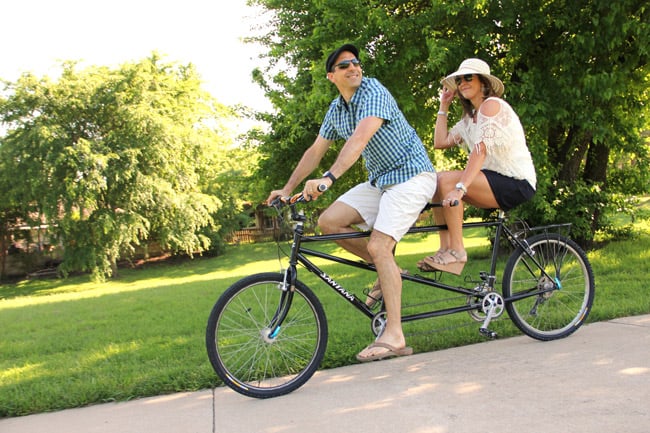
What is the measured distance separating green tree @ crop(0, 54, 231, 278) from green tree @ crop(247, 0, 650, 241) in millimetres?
16159

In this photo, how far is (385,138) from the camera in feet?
12.1

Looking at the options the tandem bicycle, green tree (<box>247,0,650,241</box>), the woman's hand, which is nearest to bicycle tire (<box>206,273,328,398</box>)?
the tandem bicycle

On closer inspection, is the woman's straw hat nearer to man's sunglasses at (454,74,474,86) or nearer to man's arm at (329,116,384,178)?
man's sunglasses at (454,74,474,86)

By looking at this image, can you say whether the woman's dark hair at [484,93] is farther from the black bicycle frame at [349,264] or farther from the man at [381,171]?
the black bicycle frame at [349,264]

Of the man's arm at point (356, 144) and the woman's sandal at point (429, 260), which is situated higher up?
the man's arm at point (356, 144)

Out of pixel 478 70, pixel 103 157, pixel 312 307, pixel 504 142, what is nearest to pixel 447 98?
pixel 478 70

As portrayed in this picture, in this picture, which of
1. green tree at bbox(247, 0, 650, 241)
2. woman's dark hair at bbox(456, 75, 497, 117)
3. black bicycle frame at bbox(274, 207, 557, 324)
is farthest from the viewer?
green tree at bbox(247, 0, 650, 241)

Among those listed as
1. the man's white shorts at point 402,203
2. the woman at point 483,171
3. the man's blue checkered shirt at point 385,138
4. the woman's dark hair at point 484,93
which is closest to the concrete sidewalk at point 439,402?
the woman at point 483,171

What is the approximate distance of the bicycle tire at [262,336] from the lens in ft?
10.8

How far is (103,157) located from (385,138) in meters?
22.8

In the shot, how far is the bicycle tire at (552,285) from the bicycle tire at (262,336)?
163 centimetres

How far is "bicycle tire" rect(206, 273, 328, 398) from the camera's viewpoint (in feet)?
10.8

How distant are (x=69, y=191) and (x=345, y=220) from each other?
22.6 m

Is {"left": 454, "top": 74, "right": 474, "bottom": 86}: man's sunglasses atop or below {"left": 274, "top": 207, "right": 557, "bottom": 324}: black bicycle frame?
atop
